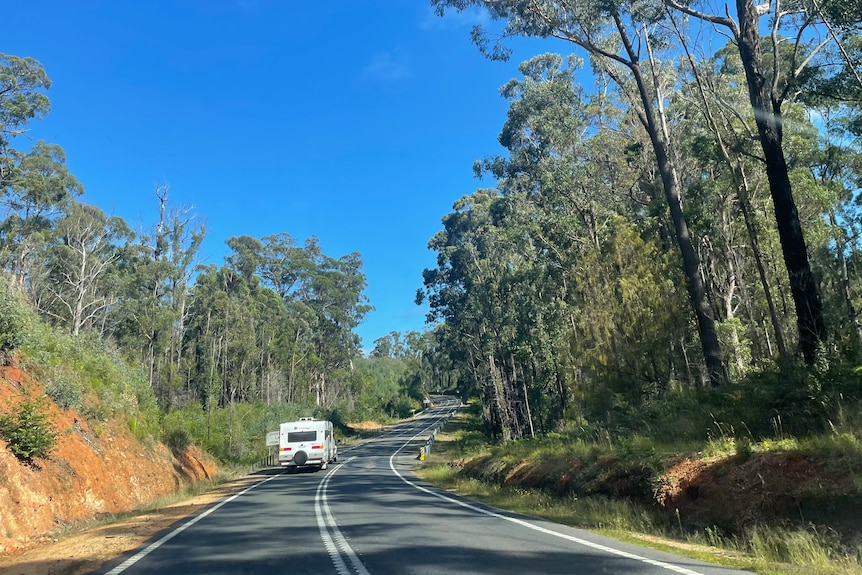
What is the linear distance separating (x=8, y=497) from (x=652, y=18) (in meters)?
20.1

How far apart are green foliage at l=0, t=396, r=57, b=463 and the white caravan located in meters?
17.3

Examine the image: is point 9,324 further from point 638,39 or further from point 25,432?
point 638,39

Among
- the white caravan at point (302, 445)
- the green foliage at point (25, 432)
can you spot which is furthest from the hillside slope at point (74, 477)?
the white caravan at point (302, 445)

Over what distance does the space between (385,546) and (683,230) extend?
41.9ft

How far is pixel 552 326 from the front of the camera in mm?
31234

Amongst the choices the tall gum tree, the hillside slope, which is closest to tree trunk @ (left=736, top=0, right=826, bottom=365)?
the tall gum tree

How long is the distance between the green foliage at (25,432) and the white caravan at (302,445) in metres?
17.3

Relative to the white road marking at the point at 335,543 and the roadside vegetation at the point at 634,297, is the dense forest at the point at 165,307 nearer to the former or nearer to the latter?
the roadside vegetation at the point at 634,297

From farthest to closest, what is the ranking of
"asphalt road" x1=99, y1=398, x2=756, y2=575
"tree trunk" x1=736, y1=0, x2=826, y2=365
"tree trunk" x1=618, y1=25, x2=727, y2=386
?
"tree trunk" x1=618, y1=25, x2=727, y2=386
"tree trunk" x1=736, y1=0, x2=826, y2=365
"asphalt road" x1=99, y1=398, x2=756, y2=575

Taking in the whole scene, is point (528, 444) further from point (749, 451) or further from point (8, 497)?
point (8, 497)

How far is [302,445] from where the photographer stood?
3200 centimetres

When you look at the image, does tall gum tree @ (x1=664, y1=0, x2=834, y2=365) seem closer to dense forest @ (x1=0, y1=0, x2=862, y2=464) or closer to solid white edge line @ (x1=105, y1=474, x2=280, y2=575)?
dense forest @ (x1=0, y1=0, x2=862, y2=464)

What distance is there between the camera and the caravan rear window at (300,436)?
32.1 metres

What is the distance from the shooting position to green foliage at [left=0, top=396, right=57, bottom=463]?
14320 mm
